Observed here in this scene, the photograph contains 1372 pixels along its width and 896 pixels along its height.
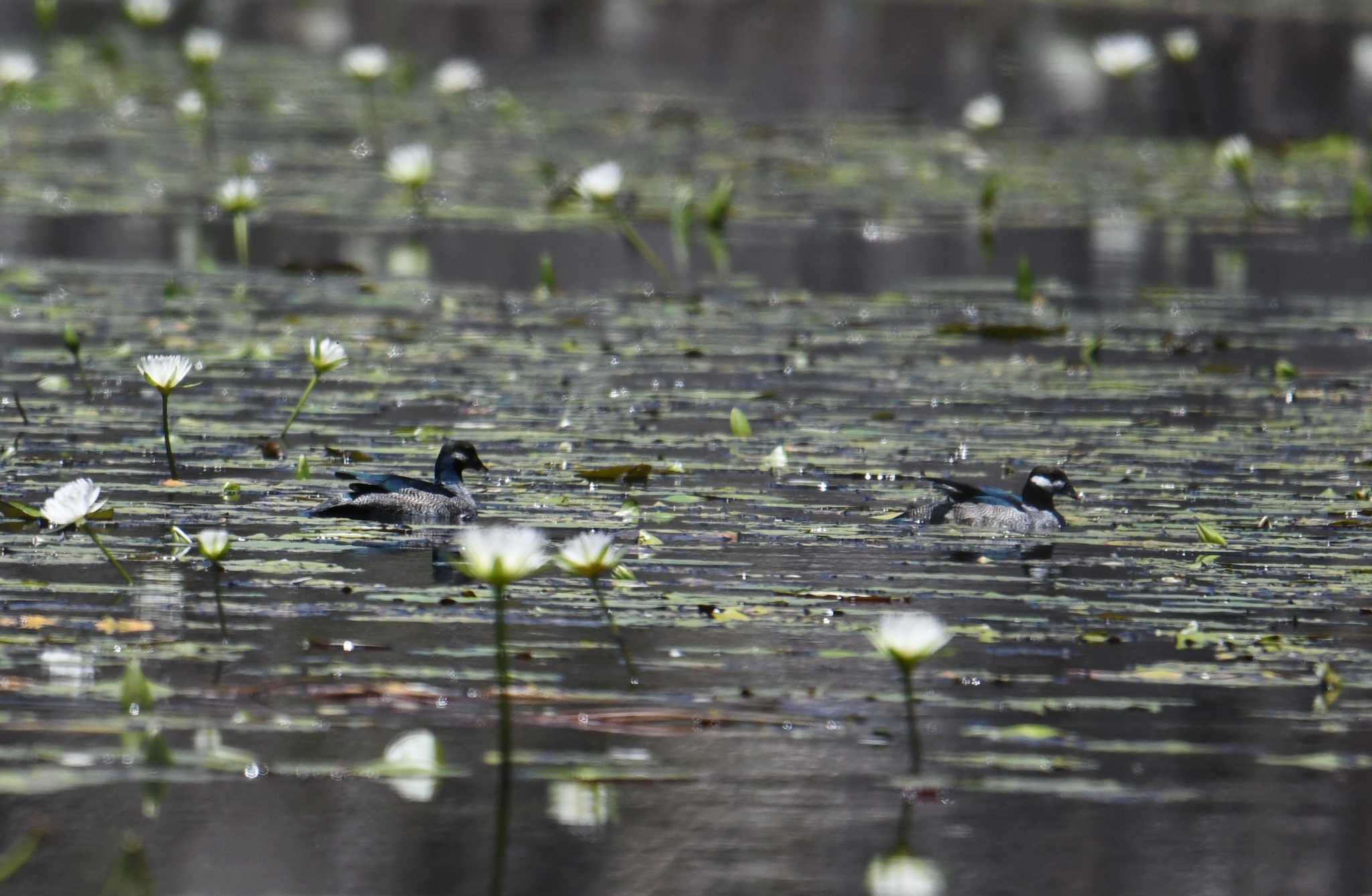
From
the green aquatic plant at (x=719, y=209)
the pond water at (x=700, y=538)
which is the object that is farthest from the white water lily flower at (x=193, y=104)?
the green aquatic plant at (x=719, y=209)

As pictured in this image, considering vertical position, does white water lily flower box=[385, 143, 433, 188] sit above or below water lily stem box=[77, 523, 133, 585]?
above

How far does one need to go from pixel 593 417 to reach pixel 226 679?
3571 mm

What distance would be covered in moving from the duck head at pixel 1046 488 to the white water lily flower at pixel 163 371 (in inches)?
103

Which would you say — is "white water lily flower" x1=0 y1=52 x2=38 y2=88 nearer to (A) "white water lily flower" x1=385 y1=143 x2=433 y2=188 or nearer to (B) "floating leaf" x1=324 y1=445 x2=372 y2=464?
(A) "white water lily flower" x1=385 y1=143 x2=433 y2=188

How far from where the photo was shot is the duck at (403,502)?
22.8 ft

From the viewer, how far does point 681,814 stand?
14.6 ft

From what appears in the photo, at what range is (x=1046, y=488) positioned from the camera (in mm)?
7281

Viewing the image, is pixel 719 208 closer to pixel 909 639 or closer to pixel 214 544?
pixel 214 544

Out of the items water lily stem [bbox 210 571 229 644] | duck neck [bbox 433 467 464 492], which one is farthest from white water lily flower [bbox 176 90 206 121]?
water lily stem [bbox 210 571 229 644]

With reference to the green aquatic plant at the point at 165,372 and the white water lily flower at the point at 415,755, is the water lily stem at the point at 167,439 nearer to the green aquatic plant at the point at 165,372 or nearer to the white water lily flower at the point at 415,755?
the green aquatic plant at the point at 165,372

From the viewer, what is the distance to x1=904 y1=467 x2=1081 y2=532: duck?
23.2 feet

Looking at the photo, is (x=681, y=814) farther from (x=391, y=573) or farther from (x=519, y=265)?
(x=519, y=265)

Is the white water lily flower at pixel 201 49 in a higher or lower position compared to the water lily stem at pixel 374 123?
lower

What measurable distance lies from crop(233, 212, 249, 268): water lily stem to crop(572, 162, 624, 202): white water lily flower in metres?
1.96
